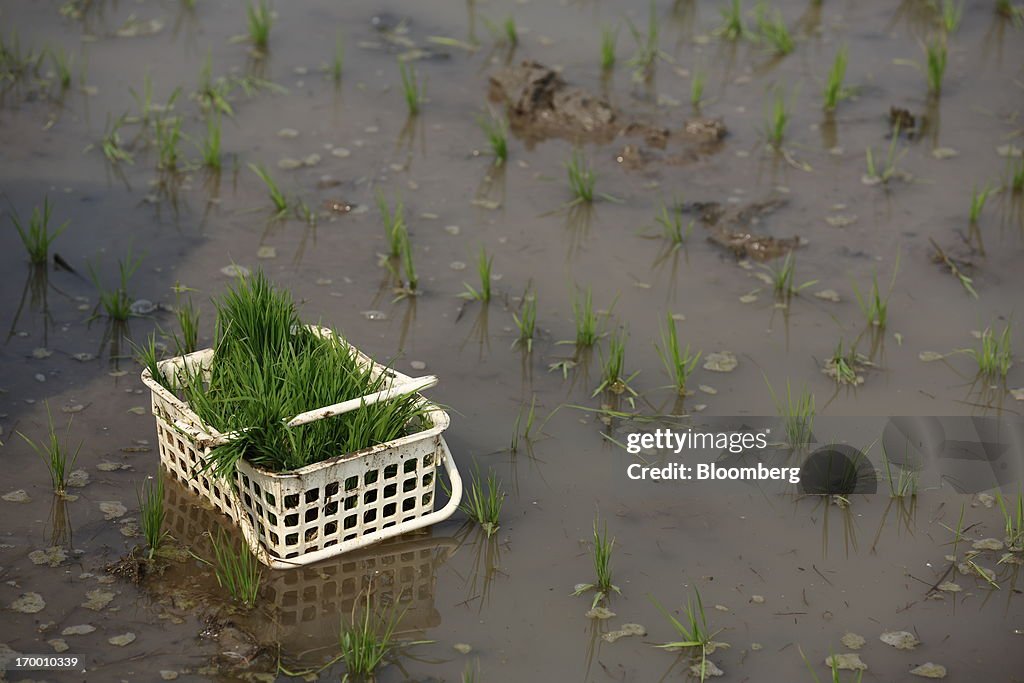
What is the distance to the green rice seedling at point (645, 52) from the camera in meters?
7.64

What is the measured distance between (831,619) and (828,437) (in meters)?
1.01

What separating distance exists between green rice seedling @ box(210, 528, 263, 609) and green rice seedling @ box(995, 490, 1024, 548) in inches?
95.7

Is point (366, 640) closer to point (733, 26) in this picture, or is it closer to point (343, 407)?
point (343, 407)

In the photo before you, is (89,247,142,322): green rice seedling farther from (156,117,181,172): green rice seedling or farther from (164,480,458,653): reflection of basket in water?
(164,480,458,653): reflection of basket in water

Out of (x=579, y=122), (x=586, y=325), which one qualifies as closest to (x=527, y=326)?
(x=586, y=325)

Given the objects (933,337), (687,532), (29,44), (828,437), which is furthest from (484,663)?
(29,44)

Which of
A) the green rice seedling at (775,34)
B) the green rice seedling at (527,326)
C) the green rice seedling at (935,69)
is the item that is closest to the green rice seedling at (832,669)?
the green rice seedling at (527,326)

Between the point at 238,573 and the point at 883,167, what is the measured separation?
4.31 metres

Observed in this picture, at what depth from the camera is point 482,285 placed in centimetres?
552

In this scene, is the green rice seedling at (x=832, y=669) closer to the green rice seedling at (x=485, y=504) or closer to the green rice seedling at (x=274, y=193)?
the green rice seedling at (x=485, y=504)

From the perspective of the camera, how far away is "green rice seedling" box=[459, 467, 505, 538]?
4.18 m

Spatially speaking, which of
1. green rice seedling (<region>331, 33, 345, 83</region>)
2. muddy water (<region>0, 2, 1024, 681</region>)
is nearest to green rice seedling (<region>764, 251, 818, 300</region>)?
muddy water (<region>0, 2, 1024, 681</region>)

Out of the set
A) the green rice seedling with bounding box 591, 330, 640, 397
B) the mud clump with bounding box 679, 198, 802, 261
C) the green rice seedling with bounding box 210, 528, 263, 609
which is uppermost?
the mud clump with bounding box 679, 198, 802, 261

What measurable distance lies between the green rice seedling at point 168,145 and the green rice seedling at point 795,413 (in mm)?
3278
